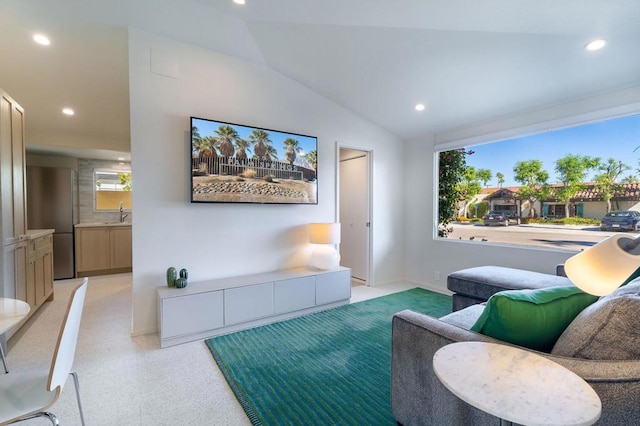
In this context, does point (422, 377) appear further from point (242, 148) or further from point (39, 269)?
point (39, 269)

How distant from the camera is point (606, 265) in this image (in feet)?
2.77

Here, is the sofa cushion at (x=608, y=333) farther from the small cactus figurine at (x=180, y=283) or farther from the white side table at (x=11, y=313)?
the small cactus figurine at (x=180, y=283)

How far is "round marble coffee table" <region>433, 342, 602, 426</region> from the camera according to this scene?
741 millimetres

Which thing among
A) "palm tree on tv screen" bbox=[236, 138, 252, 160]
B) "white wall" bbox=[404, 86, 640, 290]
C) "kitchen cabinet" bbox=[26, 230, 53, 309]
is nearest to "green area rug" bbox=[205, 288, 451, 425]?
"white wall" bbox=[404, 86, 640, 290]

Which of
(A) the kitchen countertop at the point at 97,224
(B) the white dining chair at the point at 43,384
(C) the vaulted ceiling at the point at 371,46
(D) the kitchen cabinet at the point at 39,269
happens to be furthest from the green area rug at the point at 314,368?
(A) the kitchen countertop at the point at 97,224

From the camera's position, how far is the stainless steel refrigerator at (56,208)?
4566 mm

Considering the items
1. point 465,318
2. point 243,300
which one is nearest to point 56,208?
point 243,300

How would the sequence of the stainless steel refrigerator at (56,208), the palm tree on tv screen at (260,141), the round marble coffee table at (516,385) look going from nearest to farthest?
the round marble coffee table at (516,385) → the palm tree on tv screen at (260,141) → the stainless steel refrigerator at (56,208)

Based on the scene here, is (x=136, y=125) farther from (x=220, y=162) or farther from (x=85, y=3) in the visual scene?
(x=85, y=3)

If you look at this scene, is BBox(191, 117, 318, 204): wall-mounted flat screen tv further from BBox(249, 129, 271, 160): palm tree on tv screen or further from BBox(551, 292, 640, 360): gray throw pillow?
BBox(551, 292, 640, 360): gray throw pillow

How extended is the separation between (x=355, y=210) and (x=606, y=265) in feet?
12.9

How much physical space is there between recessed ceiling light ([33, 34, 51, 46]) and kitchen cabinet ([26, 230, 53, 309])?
1927mm

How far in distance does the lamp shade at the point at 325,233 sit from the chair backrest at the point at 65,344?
2.44 metres

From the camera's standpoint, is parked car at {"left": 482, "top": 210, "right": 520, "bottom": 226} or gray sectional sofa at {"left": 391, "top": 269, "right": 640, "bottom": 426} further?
parked car at {"left": 482, "top": 210, "right": 520, "bottom": 226}
